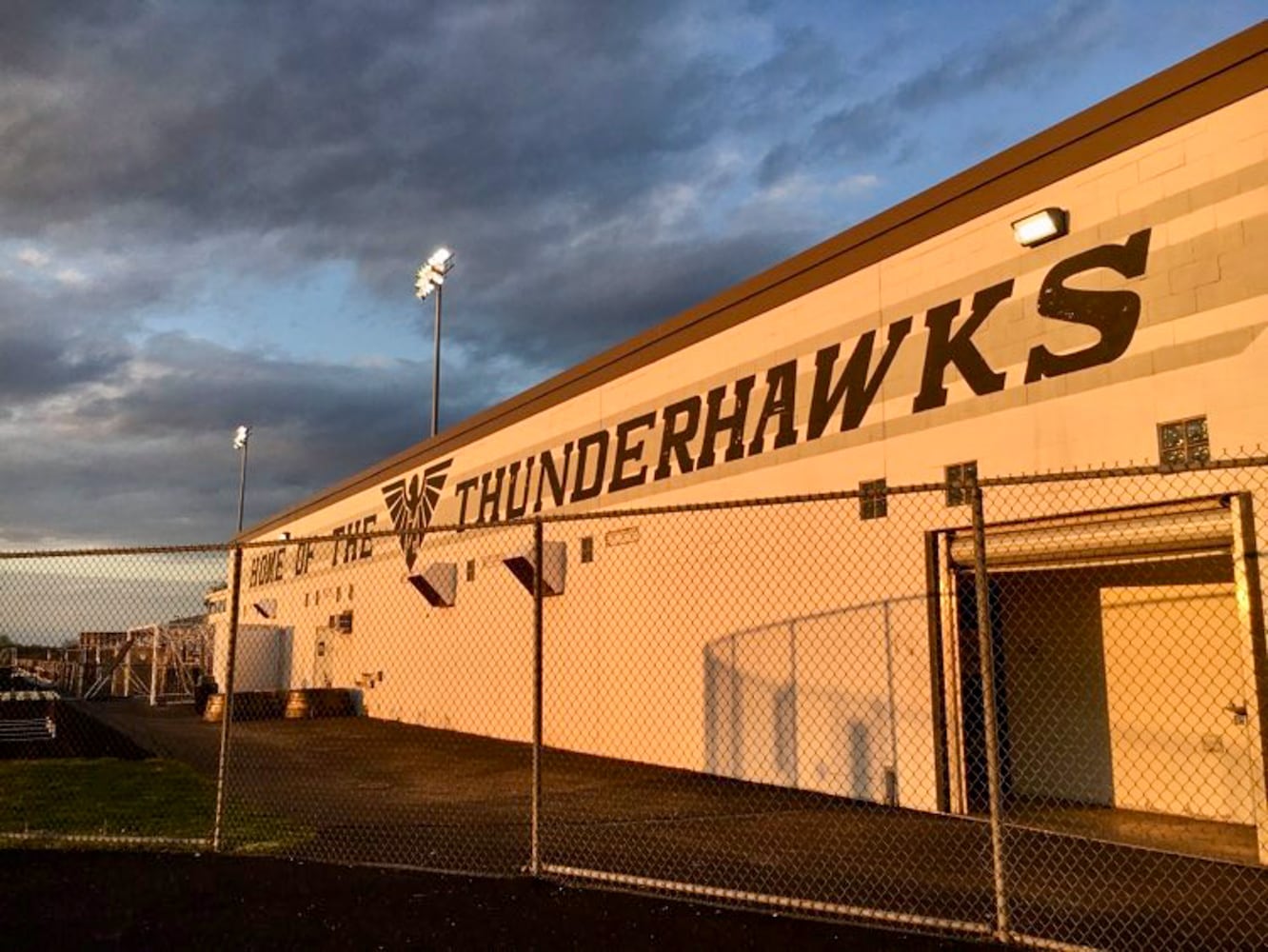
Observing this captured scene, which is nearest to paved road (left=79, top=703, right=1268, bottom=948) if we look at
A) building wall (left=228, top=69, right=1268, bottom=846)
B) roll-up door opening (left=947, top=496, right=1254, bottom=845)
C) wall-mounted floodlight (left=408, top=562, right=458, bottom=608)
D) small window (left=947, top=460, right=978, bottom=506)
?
building wall (left=228, top=69, right=1268, bottom=846)

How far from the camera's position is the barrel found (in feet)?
86.6

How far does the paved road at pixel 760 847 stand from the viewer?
655 cm

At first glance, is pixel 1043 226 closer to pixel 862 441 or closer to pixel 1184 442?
pixel 1184 442

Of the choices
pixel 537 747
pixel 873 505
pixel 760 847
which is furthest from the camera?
pixel 873 505

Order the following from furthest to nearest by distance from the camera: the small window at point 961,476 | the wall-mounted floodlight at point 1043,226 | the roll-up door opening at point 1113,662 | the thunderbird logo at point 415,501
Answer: the thunderbird logo at point 415,501 < the small window at point 961,476 < the wall-mounted floodlight at point 1043,226 < the roll-up door opening at point 1113,662

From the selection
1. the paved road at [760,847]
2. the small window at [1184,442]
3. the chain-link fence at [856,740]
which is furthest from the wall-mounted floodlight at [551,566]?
the small window at [1184,442]

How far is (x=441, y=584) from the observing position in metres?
22.1

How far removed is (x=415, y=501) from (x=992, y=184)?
59.1 ft

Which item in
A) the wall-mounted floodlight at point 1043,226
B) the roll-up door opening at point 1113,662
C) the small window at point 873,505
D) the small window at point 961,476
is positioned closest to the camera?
the roll-up door opening at point 1113,662

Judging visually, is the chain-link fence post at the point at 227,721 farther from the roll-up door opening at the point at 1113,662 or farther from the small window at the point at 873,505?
the roll-up door opening at the point at 1113,662

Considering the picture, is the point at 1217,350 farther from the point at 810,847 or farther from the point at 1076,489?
the point at 810,847

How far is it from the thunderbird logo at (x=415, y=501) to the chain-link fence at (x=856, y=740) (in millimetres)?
5811

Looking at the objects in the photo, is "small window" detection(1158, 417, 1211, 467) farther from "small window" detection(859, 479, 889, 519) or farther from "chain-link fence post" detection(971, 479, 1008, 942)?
"small window" detection(859, 479, 889, 519)

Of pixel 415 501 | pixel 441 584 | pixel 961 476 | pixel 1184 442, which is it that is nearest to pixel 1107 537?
pixel 1184 442
